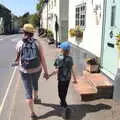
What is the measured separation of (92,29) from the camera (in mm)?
11000

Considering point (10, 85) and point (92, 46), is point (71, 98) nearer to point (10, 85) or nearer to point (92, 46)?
point (10, 85)

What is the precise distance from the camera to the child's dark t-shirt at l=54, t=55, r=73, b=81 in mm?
6281

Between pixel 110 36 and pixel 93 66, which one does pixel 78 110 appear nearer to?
pixel 110 36

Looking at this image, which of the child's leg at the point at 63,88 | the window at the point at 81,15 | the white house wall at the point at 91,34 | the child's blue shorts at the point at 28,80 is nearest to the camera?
the child's blue shorts at the point at 28,80

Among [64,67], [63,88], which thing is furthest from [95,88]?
[64,67]

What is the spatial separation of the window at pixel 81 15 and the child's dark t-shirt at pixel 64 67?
22.1ft

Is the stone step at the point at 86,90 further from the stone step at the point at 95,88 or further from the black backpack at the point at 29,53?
the black backpack at the point at 29,53

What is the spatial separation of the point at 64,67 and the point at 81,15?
744 centimetres

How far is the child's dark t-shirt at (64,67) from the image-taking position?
6281 mm

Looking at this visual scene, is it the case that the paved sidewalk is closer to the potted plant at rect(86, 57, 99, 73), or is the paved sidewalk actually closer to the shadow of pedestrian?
the shadow of pedestrian

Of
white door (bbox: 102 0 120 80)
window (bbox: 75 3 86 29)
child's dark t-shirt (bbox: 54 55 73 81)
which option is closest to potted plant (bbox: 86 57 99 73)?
white door (bbox: 102 0 120 80)

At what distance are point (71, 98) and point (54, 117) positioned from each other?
1.39 meters

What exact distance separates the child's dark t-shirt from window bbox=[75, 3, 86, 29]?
6735 millimetres

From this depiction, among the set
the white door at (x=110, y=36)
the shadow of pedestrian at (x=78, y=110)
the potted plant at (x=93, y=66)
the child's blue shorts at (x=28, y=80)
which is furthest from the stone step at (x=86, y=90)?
the child's blue shorts at (x=28, y=80)
